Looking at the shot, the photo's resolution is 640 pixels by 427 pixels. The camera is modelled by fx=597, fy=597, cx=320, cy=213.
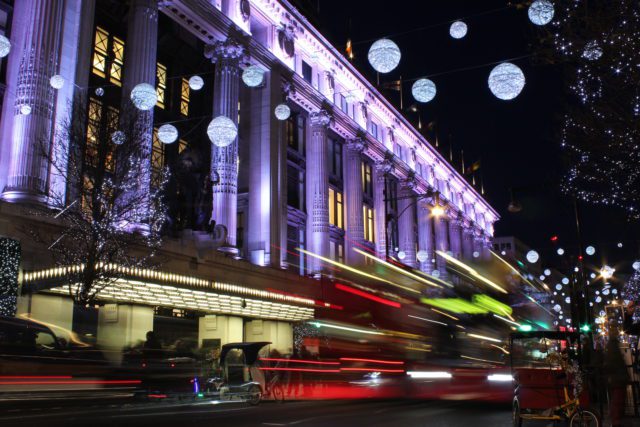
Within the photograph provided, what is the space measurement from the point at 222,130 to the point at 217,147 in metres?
8.58

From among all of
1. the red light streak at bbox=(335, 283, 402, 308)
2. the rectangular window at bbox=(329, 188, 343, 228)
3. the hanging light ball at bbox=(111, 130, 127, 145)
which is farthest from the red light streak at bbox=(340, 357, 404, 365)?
the rectangular window at bbox=(329, 188, 343, 228)

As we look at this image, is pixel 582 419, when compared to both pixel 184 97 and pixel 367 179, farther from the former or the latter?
pixel 367 179

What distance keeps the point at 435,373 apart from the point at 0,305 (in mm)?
13598

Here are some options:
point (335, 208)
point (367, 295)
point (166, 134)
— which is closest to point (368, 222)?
point (335, 208)

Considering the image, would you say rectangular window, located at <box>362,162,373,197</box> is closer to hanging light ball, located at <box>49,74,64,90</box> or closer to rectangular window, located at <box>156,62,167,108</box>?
rectangular window, located at <box>156,62,167,108</box>

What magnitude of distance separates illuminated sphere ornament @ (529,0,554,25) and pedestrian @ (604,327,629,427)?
563cm

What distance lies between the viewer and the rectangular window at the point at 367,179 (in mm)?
53281

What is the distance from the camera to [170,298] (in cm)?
2748

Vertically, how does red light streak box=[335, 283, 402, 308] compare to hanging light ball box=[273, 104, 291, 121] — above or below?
below

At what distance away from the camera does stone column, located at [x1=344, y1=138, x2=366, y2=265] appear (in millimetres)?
46156

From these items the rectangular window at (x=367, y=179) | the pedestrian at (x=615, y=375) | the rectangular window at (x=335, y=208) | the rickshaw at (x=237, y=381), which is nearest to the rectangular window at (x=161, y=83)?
the rectangular window at (x=335, y=208)

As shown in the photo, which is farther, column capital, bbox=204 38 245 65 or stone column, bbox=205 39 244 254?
column capital, bbox=204 38 245 65

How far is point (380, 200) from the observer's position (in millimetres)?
53781

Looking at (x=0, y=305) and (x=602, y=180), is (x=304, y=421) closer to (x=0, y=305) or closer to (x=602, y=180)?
(x=602, y=180)
